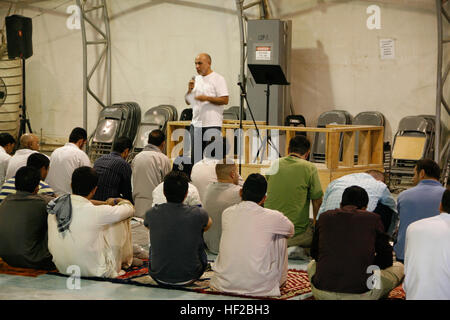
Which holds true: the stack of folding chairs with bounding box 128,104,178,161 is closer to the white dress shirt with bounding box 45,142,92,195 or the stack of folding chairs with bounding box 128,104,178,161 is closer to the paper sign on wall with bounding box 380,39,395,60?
the paper sign on wall with bounding box 380,39,395,60

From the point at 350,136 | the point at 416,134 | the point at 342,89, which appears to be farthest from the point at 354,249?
the point at 342,89

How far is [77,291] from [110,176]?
158 centimetres

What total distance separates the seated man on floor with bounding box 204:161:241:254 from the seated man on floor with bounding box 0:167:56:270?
1.36m

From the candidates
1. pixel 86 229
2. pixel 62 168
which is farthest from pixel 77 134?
pixel 86 229

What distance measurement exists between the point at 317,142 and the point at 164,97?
3.10 metres

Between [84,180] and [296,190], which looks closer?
[84,180]

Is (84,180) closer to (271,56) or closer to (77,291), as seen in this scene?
(77,291)

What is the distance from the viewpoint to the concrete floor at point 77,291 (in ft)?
15.1

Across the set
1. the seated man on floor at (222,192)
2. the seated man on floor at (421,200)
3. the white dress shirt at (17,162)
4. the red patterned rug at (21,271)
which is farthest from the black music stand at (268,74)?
the red patterned rug at (21,271)

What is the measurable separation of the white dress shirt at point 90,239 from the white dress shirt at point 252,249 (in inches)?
35.3

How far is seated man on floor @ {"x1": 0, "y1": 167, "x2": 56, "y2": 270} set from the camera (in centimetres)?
505

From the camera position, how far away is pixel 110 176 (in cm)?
615

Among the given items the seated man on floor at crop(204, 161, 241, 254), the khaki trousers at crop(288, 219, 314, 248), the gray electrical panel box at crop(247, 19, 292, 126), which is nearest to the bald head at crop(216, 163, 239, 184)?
the seated man on floor at crop(204, 161, 241, 254)
